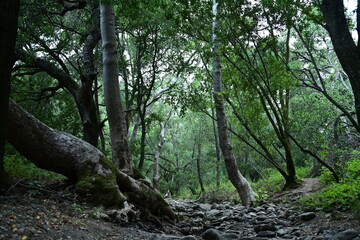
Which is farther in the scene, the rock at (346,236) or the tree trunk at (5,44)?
the rock at (346,236)

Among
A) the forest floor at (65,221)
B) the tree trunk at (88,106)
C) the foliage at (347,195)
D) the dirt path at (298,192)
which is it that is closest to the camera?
the forest floor at (65,221)

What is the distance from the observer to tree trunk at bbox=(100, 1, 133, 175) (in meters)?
6.96

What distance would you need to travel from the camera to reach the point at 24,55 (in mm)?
8023

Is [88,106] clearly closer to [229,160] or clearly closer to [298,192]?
[229,160]

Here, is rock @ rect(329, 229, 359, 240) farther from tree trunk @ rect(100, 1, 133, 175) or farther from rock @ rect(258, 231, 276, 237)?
tree trunk @ rect(100, 1, 133, 175)

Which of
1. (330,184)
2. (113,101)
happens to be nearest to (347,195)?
(330,184)

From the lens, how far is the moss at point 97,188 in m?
5.05

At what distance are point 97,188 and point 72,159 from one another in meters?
0.76

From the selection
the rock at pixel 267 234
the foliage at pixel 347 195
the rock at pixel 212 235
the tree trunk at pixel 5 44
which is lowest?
the rock at pixel 267 234

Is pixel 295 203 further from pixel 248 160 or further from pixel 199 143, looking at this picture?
pixel 199 143

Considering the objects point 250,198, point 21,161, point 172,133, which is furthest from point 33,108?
point 172,133

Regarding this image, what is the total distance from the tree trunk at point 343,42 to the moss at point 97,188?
4.28 metres

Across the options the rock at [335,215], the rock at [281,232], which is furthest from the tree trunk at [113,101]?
the rock at [335,215]

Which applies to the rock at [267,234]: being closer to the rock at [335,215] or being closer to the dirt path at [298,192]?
the rock at [335,215]
